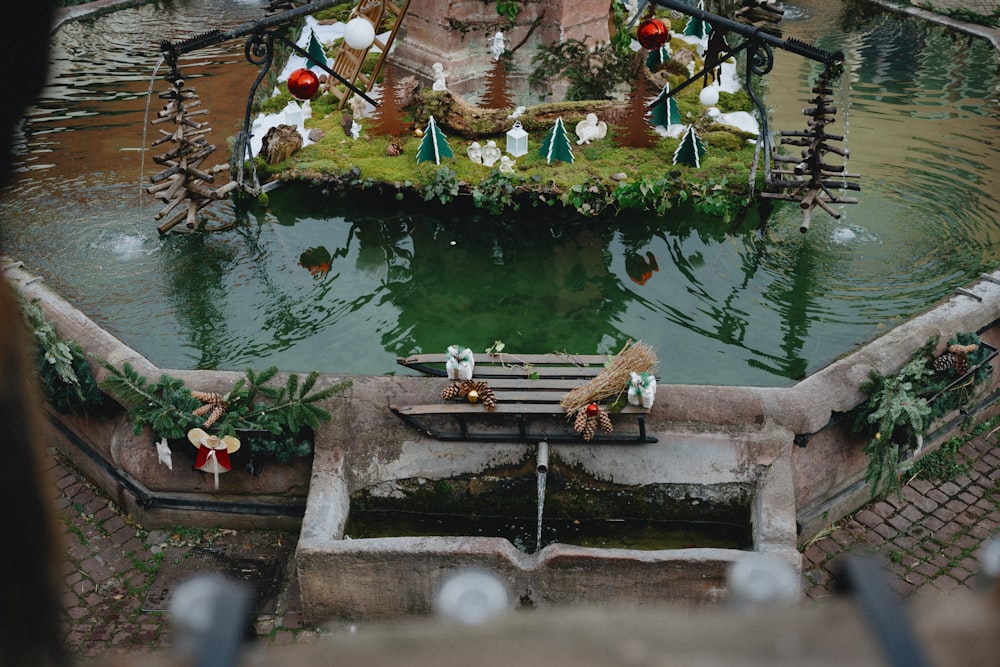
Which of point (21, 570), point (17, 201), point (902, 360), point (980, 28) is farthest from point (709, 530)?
point (980, 28)

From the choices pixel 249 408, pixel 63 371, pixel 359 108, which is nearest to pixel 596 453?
pixel 249 408

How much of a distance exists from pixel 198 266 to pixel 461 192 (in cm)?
268

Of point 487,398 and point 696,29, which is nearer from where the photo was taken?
point 487,398

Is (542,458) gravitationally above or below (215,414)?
below

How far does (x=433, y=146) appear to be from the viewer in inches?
380

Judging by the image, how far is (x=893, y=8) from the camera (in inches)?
652

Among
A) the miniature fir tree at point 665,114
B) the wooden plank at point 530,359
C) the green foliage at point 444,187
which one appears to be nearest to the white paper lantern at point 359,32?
the green foliage at point 444,187

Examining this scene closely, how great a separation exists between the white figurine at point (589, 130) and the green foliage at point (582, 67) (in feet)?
3.27

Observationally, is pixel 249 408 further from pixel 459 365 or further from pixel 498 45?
pixel 498 45

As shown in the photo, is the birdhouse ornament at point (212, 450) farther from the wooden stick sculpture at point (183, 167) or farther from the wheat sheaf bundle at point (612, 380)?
the wooden stick sculpture at point (183, 167)

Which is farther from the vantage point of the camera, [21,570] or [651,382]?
[651,382]

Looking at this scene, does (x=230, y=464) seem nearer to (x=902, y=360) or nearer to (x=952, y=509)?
(x=902, y=360)

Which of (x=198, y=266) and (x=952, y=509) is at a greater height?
(x=198, y=266)

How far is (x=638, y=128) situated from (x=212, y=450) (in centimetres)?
614
